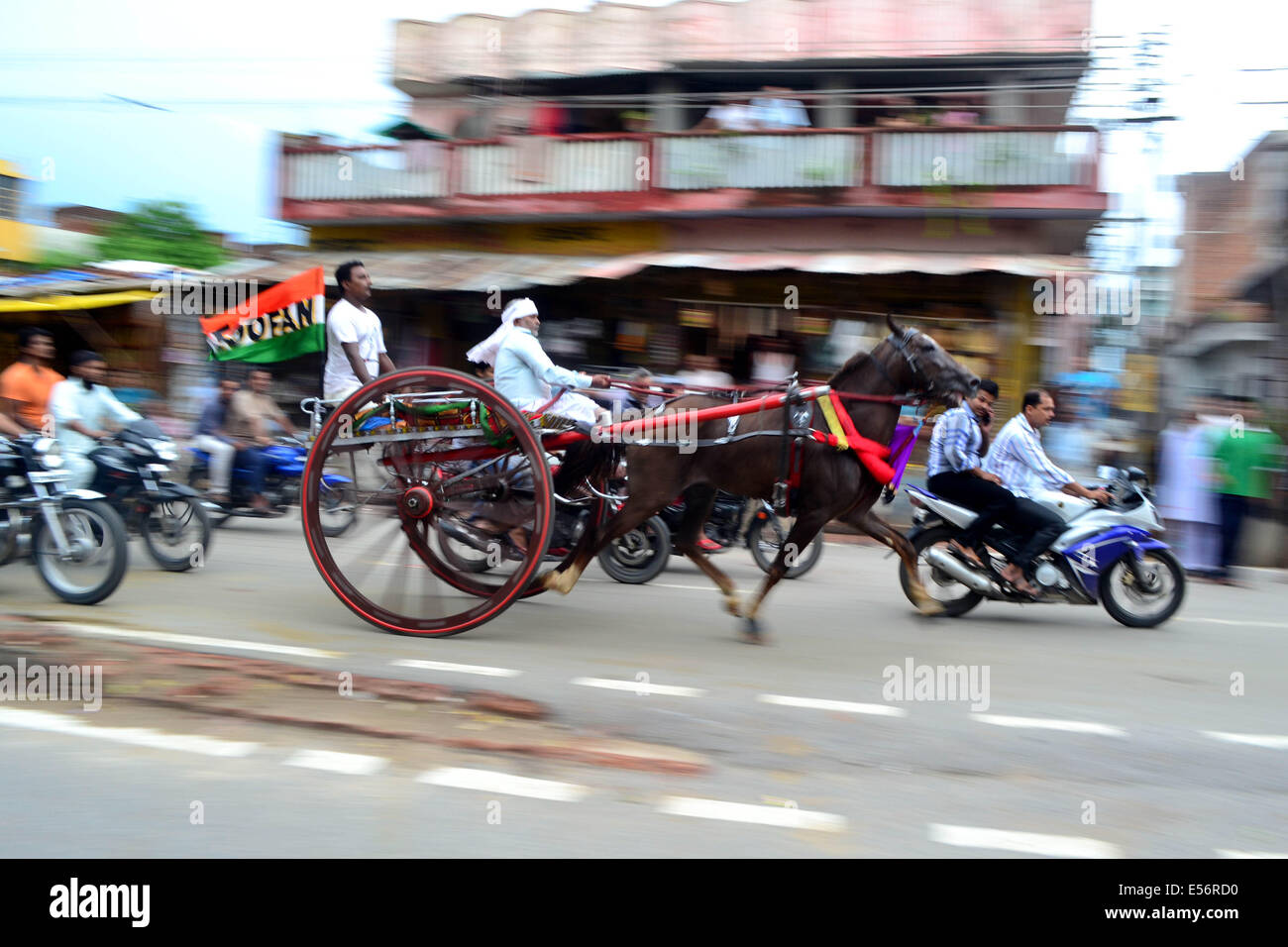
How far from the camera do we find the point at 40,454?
6984 mm

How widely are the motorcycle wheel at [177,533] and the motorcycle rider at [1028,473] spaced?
6040mm

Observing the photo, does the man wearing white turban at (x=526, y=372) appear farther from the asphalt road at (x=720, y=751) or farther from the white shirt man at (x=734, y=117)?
the white shirt man at (x=734, y=117)

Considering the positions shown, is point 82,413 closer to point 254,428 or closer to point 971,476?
point 254,428

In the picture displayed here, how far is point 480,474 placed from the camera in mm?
6391

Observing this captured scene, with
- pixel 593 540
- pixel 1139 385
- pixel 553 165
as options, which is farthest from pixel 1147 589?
pixel 553 165

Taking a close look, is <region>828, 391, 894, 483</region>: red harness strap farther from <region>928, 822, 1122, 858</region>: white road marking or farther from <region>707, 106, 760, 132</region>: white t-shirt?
<region>707, 106, 760, 132</region>: white t-shirt

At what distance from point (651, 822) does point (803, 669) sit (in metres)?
2.40

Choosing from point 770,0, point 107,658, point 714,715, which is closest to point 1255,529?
point 714,715

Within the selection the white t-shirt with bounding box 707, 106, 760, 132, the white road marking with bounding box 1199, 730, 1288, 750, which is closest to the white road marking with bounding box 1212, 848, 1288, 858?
the white road marking with bounding box 1199, 730, 1288, 750

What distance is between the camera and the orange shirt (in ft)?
25.8

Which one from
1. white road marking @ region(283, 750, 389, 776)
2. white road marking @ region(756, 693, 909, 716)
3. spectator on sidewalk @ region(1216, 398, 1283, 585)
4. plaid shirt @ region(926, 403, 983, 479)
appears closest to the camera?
white road marking @ region(283, 750, 389, 776)

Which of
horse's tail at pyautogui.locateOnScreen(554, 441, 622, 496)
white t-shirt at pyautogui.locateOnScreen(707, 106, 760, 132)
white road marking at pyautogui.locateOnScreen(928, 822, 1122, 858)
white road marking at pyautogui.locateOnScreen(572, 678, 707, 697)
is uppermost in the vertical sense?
white t-shirt at pyautogui.locateOnScreen(707, 106, 760, 132)

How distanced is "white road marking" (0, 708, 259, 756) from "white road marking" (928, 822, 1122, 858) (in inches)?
108

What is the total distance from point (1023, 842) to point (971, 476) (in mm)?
4263
